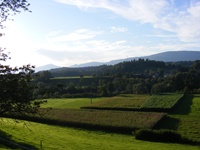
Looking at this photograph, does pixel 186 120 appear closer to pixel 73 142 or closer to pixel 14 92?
pixel 73 142

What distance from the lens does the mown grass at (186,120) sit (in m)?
50.5

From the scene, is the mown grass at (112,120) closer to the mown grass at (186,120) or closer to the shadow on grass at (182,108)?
the mown grass at (186,120)

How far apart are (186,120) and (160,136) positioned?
648 inches

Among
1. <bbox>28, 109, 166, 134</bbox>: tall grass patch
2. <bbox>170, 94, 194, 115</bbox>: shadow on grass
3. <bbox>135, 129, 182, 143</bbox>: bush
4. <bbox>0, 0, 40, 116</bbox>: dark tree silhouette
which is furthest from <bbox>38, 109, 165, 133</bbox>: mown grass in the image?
<bbox>0, 0, 40, 116</bbox>: dark tree silhouette

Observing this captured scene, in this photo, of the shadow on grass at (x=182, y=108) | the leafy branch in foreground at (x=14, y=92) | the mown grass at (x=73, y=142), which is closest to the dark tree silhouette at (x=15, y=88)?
the leafy branch in foreground at (x=14, y=92)

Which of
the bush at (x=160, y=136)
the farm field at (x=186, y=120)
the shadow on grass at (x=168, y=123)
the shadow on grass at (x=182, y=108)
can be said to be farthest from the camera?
the shadow on grass at (x=182, y=108)

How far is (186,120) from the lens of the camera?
60031 millimetres

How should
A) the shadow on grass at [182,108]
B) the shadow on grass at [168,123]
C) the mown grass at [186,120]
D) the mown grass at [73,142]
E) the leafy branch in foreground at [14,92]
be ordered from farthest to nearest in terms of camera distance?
the shadow on grass at [182,108]
the shadow on grass at [168,123]
the mown grass at [186,120]
the mown grass at [73,142]
the leafy branch in foreground at [14,92]

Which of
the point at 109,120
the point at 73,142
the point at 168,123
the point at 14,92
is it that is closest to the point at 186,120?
the point at 168,123

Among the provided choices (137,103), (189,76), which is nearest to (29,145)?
(137,103)

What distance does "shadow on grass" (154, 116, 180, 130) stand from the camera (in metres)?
56.2

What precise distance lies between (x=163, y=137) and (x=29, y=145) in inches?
932

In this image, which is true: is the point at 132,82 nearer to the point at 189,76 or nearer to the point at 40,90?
the point at 189,76

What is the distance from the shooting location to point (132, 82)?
149750mm
